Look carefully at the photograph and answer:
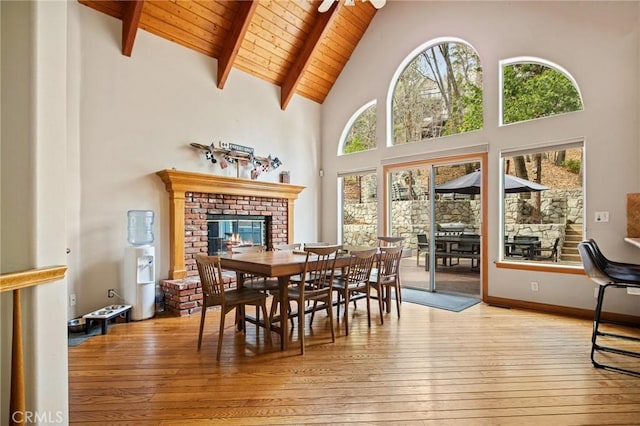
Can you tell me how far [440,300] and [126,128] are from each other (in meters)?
4.73

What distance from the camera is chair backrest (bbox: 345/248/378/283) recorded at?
10.7 feet

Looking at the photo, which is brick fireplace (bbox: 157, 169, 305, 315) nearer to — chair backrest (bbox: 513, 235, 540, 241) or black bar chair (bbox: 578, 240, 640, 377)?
chair backrest (bbox: 513, 235, 540, 241)

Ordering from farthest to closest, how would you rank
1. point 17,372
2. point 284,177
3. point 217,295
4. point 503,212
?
point 284,177, point 503,212, point 217,295, point 17,372

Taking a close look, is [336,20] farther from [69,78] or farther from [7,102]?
A: [7,102]

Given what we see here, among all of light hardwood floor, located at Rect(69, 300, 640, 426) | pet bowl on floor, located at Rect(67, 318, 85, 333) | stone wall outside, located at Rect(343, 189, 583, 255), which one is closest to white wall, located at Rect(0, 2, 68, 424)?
light hardwood floor, located at Rect(69, 300, 640, 426)

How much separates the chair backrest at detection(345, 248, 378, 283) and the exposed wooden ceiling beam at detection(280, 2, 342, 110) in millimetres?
3650

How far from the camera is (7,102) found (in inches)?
57.1

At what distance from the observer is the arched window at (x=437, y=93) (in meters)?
4.80

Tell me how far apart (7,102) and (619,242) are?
17.0 feet

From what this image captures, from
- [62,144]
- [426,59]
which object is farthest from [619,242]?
[62,144]

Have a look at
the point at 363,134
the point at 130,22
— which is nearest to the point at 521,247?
the point at 363,134

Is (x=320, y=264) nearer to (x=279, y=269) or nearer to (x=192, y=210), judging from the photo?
(x=279, y=269)

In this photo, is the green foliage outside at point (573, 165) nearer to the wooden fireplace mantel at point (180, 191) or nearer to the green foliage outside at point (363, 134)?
the green foliage outside at point (363, 134)

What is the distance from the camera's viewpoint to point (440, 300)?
4.53m
